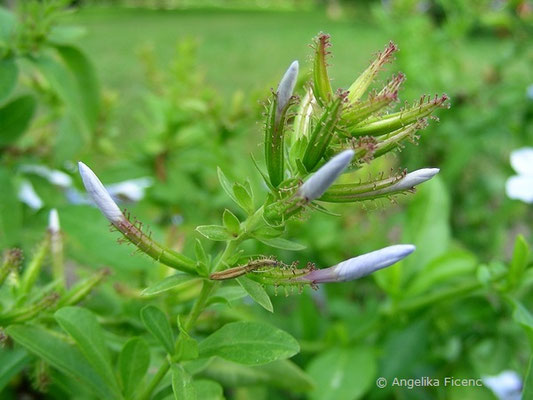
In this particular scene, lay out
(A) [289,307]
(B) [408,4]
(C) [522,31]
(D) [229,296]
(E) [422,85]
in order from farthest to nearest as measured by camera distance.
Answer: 1. (B) [408,4]
2. (E) [422,85]
3. (C) [522,31]
4. (A) [289,307]
5. (D) [229,296]

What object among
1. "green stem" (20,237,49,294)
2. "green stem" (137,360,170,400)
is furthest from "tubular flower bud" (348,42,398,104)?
"green stem" (20,237,49,294)

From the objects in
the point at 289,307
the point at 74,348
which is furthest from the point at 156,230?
the point at 289,307

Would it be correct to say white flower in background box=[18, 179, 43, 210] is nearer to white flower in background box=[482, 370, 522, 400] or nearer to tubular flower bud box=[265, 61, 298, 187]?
tubular flower bud box=[265, 61, 298, 187]

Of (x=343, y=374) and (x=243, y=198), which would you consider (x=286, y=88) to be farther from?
(x=343, y=374)

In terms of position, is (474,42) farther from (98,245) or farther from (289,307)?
(98,245)

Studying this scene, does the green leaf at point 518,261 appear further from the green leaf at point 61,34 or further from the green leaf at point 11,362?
the green leaf at point 61,34

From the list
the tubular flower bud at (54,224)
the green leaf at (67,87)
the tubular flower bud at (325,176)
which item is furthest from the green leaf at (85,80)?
the tubular flower bud at (325,176)
